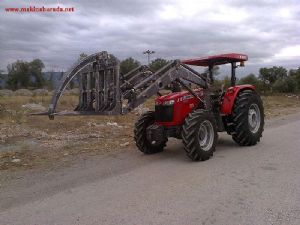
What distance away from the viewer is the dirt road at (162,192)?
5.71m

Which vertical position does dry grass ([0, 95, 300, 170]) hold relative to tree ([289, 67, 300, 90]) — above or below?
below

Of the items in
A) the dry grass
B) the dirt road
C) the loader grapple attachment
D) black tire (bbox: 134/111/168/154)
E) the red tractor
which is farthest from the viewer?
black tire (bbox: 134/111/168/154)

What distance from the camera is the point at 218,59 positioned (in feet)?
36.2

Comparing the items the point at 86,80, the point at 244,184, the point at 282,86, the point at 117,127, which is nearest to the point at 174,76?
the point at 86,80

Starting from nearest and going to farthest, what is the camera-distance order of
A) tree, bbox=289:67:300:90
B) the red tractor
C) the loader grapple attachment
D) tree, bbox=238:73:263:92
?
the loader grapple attachment, the red tractor, tree, bbox=238:73:263:92, tree, bbox=289:67:300:90

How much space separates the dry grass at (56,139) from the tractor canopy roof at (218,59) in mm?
2922

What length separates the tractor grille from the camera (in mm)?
9789

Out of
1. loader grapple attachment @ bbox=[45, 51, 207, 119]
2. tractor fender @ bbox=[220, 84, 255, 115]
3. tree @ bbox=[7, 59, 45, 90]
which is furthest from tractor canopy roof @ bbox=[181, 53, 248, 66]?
tree @ bbox=[7, 59, 45, 90]

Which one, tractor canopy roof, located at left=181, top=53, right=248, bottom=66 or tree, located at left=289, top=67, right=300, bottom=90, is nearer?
tractor canopy roof, located at left=181, top=53, right=248, bottom=66

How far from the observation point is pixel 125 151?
10711 mm

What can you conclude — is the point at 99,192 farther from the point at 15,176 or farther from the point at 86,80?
the point at 86,80

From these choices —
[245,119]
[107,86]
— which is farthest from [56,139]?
[245,119]

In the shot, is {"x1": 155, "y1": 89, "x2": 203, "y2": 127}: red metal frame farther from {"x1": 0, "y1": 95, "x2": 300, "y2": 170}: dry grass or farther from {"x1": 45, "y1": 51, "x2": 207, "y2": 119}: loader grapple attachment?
{"x1": 0, "y1": 95, "x2": 300, "y2": 170}: dry grass

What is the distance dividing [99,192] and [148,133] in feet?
10.1
